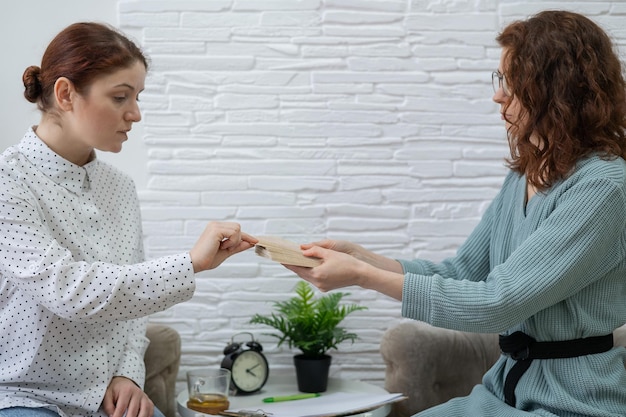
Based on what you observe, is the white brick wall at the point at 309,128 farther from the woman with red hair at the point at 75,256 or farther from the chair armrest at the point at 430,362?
the woman with red hair at the point at 75,256

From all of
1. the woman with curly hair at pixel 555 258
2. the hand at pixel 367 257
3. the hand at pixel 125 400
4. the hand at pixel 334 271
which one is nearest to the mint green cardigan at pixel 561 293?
the woman with curly hair at pixel 555 258

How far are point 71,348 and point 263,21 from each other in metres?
1.36

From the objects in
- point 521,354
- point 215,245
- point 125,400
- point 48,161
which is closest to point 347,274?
point 215,245

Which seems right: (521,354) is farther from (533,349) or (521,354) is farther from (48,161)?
(48,161)

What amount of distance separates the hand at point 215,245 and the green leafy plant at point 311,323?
71 centimetres

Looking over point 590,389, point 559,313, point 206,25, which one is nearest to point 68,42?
point 206,25

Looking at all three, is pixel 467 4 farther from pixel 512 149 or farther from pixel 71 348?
pixel 71 348

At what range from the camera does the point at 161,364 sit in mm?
2494

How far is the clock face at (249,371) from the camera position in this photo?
2568mm

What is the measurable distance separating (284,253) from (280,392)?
924 mm

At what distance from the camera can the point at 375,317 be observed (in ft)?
9.53

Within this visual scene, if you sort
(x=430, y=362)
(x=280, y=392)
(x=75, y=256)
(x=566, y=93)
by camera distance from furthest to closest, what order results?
1. (x=280, y=392)
2. (x=430, y=362)
3. (x=75, y=256)
4. (x=566, y=93)

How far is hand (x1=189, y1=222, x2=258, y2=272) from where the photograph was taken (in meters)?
1.88

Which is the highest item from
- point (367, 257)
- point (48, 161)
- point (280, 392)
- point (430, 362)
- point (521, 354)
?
point (48, 161)
